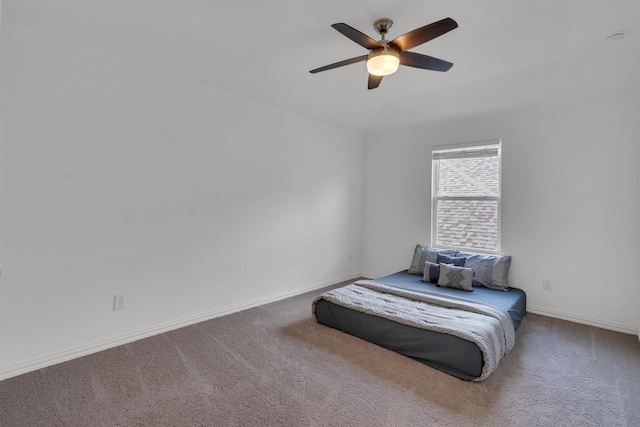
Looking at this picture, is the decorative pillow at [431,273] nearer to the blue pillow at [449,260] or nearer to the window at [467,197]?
the blue pillow at [449,260]

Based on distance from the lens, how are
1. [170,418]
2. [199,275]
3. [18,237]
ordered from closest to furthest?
[170,418], [18,237], [199,275]

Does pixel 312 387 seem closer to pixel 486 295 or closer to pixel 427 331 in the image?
pixel 427 331

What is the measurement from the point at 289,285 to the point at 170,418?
240 centimetres

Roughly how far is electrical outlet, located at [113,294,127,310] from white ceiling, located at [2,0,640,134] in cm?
208

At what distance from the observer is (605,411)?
1.90 metres

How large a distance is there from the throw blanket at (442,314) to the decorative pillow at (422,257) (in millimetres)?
912

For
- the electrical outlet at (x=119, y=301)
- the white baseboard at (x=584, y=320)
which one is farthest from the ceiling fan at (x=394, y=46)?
the white baseboard at (x=584, y=320)

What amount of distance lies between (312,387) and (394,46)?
2.44 meters

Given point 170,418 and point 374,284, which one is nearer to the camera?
point 170,418

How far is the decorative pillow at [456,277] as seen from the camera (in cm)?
342

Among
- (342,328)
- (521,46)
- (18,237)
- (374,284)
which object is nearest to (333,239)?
(374,284)

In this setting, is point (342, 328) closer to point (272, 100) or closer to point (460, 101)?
point (272, 100)

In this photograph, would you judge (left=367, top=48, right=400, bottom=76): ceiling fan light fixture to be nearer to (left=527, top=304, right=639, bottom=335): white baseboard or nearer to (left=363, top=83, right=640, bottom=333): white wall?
(left=363, top=83, right=640, bottom=333): white wall

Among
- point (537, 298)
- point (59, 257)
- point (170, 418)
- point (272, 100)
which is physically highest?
point (272, 100)
